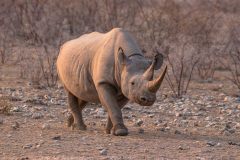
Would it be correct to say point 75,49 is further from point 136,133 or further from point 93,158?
point 93,158

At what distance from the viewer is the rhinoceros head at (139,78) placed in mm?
9680

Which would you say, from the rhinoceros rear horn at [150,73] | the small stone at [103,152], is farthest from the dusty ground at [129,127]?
the rhinoceros rear horn at [150,73]

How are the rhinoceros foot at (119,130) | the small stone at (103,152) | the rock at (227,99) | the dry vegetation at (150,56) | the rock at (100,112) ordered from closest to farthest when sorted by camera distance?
1. the small stone at (103,152)
2. the rhinoceros foot at (119,130)
3. the dry vegetation at (150,56)
4. the rock at (100,112)
5. the rock at (227,99)

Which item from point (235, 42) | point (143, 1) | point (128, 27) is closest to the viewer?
point (235, 42)

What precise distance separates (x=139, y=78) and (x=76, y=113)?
167 centimetres

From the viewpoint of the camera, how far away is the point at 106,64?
10359 millimetres

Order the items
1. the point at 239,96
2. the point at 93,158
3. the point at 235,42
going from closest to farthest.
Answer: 1. the point at 93,158
2. the point at 239,96
3. the point at 235,42

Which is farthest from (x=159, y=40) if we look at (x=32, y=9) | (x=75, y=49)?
(x=75, y=49)

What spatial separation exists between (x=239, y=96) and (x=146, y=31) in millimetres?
7186

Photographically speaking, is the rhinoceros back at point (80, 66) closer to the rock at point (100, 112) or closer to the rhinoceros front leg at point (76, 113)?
the rhinoceros front leg at point (76, 113)

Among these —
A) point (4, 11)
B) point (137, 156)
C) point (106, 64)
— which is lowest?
point (137, 156)

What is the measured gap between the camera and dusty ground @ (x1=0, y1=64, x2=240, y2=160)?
9.27 meters

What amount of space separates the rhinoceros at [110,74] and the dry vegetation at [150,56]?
385 mm

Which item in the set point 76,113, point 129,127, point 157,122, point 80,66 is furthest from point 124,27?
point 80,66
